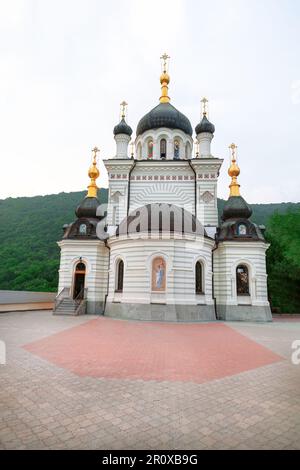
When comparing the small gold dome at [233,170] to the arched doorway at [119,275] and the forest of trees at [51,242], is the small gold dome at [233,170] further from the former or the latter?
the arched doorway at [119,275]

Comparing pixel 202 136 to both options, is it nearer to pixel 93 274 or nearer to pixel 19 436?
pixel 93 274

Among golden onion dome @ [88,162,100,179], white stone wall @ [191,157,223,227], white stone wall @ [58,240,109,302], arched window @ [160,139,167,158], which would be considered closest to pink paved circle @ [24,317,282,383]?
white stone wall @ [58,240,109,302]

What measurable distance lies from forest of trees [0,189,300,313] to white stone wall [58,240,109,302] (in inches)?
554

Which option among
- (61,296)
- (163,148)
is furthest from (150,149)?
(61,296)

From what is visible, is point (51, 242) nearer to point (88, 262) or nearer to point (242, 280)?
point (88, 262)

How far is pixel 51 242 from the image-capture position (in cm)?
4972

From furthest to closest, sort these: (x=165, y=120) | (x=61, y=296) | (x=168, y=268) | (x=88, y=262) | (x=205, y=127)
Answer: (x=165, y=120) → (x=205, y=127) → (x=88, y=262) → (x=61, y=296) → (x=168, y=268)

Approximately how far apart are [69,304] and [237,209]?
46.8 feet

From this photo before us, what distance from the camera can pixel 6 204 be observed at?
66625mm

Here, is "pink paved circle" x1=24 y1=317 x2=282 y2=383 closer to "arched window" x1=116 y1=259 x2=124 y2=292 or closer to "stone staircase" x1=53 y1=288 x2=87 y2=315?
"arched window" x1=116 y1=259 x2=124 y2=292

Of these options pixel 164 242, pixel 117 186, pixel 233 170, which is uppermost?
pixel 233 170

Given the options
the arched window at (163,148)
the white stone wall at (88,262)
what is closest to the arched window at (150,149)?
the arched window at (163,148)

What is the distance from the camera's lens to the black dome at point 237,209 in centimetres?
2141
